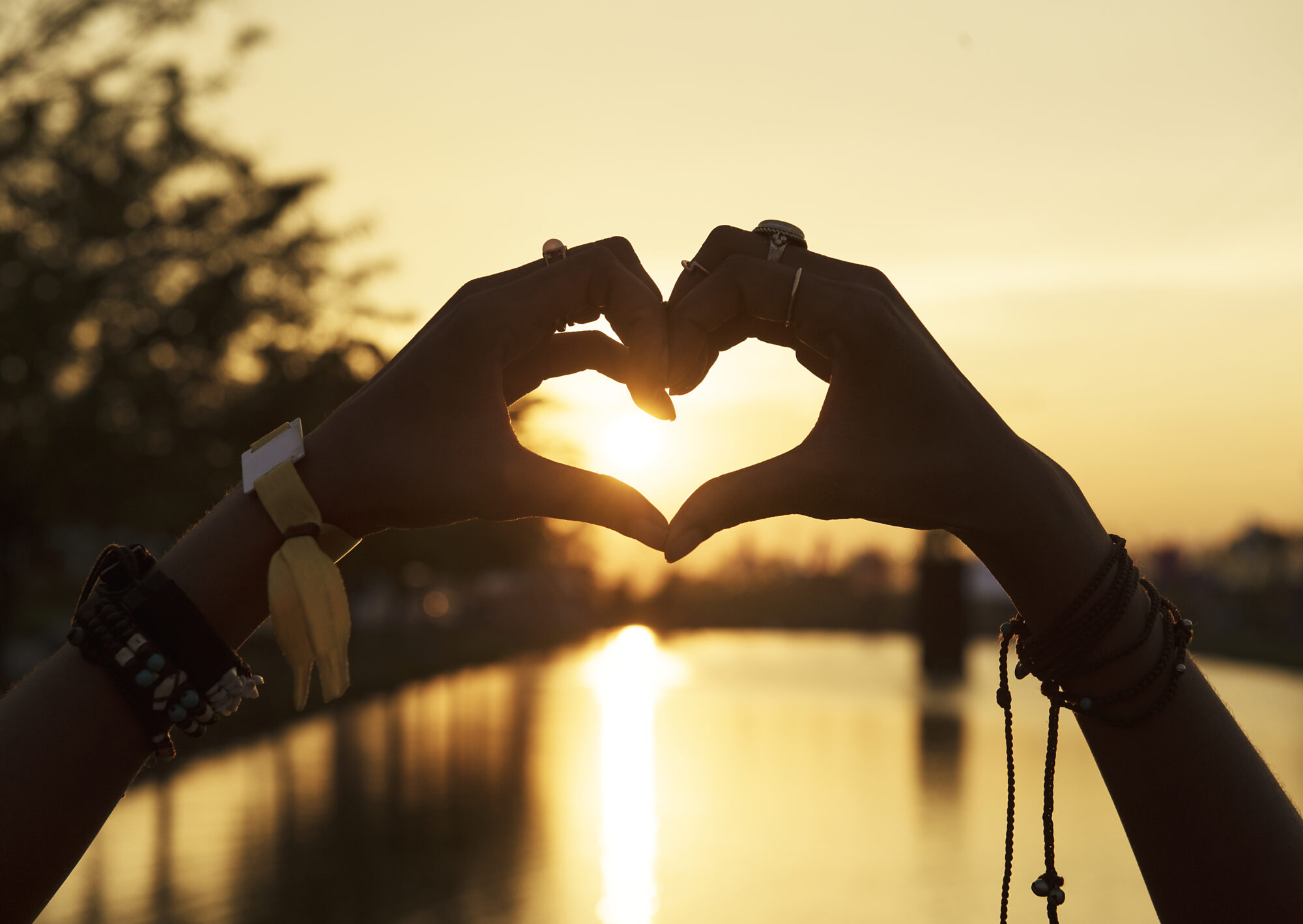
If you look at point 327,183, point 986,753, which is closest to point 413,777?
point 986,753

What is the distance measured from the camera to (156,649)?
1.23 metres

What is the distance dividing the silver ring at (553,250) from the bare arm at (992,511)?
20cm

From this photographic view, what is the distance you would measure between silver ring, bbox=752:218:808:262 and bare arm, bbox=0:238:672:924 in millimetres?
179

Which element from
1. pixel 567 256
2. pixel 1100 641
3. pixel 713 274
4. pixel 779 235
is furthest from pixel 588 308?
pixel 1100 641

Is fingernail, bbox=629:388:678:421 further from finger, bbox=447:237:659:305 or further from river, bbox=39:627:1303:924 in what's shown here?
river, bbox=39:627:1303:924

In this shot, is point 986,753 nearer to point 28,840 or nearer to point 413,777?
point 413,777

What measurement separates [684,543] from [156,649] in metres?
0.63

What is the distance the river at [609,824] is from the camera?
784cm

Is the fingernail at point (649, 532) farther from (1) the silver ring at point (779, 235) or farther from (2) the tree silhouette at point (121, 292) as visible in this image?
(2) the tree silhouette at point (121, 292)

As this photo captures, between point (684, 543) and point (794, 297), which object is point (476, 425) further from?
point (794, 297)

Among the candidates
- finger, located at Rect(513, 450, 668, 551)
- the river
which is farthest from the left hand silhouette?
the river

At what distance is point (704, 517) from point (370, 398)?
45 cm

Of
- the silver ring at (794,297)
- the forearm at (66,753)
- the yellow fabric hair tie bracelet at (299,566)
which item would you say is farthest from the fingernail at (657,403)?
the forearm at (66,753)

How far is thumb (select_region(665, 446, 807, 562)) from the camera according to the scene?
1474mm
